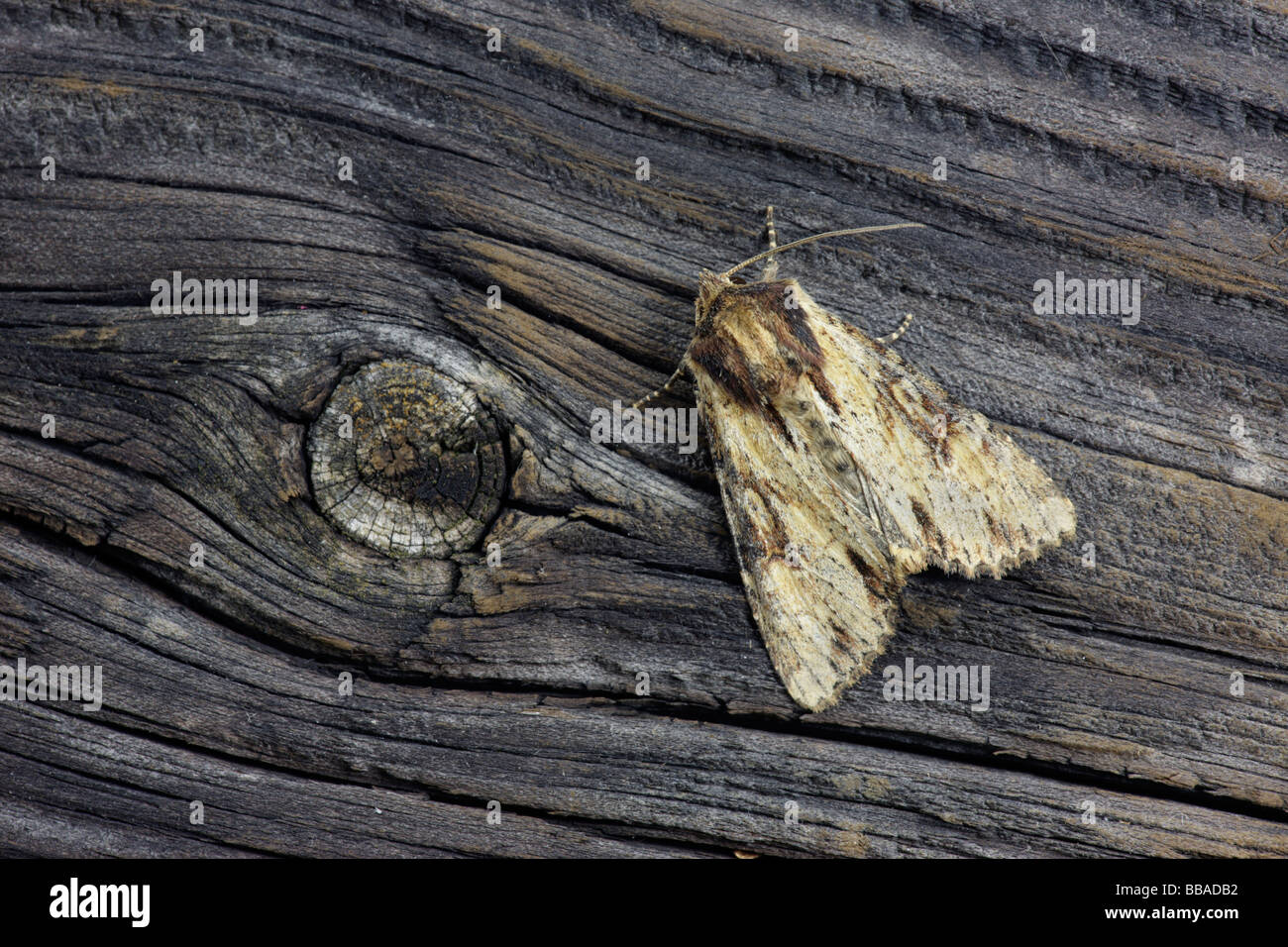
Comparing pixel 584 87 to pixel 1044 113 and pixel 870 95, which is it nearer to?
pixel 870 95

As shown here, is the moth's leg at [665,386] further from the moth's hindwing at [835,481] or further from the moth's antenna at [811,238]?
the moth's antenna at [811,238]

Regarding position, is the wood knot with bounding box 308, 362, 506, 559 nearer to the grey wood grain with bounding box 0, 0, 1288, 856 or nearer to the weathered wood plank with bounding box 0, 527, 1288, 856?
the grey wood grain with bounding box 0, 0, 1288, 856

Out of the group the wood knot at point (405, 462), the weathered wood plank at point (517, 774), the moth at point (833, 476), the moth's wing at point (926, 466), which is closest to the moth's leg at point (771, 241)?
the moth at point (833, 476)

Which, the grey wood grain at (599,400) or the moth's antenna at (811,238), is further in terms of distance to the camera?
the moth's antenna at (811,238)

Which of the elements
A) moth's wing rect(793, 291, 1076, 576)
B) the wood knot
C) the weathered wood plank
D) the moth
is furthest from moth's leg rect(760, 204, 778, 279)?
the weathered wood plank

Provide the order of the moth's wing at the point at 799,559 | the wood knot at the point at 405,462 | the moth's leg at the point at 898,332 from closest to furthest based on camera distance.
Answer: the wood knot at the point at 405,462
the moth's wing at the point at 799,559
the moth's leg at the point at 898,332

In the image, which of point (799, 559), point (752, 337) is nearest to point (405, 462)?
point (752, 337)

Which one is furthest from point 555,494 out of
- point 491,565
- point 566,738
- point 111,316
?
point 111,316

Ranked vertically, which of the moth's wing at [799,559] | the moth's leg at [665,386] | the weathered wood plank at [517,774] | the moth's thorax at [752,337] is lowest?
the weathered wood plank at [517,774]
